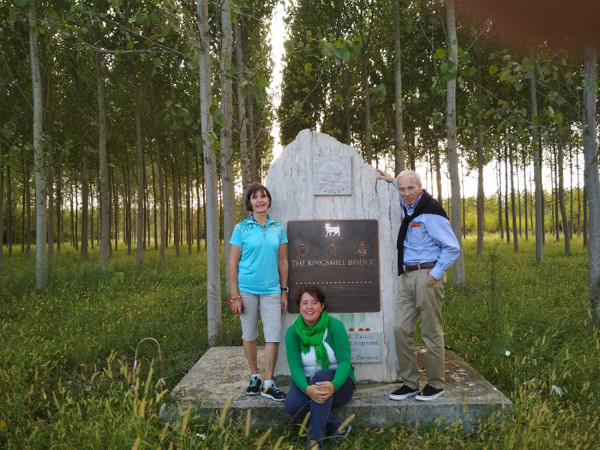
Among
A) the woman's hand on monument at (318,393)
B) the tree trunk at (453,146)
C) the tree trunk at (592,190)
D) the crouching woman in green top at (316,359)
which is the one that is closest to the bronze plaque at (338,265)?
the crouching woman in green top at (316,359)

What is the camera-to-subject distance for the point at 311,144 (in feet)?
16.1

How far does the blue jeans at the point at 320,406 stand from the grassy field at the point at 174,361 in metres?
0.17

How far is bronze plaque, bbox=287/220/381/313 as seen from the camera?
4777mm

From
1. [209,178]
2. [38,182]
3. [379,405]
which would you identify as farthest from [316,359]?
[38,182]

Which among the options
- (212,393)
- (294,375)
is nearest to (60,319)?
(212,393)

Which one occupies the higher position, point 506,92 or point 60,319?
point 506,92

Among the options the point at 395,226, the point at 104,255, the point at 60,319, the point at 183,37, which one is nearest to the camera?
the point at 395,226

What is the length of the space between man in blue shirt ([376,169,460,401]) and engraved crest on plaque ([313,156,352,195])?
0.69m

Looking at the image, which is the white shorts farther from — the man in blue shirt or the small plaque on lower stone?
the man in blue shirt

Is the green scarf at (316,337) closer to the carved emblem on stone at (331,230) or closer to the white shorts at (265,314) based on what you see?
the white shorts at (265,314)

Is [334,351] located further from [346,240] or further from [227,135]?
[227,135]

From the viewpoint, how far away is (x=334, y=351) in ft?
13.0

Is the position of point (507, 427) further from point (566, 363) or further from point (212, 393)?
point (212, 393)

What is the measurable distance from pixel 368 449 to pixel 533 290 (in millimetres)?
7720
